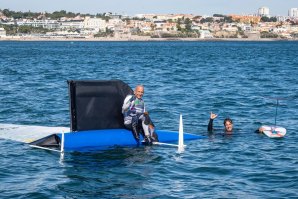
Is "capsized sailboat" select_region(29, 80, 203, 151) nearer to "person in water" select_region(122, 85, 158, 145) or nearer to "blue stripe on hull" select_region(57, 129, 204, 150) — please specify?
"blue stripe on hull" select_region(57, 129, 204, 150)

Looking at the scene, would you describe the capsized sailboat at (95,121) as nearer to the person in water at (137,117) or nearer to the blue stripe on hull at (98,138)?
the blue stripe on hull at (98,138)

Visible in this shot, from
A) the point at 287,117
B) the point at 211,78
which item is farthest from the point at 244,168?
the point at 211,78

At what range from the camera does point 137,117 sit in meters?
19.2

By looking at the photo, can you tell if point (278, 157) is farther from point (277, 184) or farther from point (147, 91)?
point (147, 91)

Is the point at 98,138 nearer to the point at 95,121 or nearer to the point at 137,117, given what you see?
the point at 95,121

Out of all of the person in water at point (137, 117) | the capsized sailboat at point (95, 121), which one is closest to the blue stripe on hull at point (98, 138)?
the capsized sailboat at point (95, 121)

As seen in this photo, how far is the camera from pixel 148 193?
48.0 ft

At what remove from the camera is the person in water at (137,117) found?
19.0m

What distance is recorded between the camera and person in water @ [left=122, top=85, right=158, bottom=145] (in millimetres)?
19000

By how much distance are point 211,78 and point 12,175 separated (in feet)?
123

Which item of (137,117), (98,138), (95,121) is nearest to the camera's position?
(98,138)

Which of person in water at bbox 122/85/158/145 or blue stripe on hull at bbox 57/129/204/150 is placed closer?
blue stripe on hull at bbox 57/129/204/150

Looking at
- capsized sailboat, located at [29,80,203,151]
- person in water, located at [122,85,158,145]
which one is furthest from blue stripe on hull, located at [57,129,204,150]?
person in water, located at [122,85,158,145]

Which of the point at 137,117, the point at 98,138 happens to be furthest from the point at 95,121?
the point at 137,117
